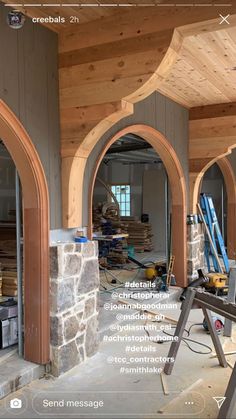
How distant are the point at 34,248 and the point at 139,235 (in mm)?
7910

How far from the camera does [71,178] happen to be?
3.70m

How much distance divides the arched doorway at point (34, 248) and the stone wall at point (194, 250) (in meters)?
3.73

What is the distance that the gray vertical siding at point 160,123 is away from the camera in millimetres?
4359

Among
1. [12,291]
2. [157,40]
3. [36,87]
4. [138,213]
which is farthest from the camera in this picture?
[138,213]

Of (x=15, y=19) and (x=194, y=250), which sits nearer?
(x=15, y=19)

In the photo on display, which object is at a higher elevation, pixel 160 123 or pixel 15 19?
pixel 15 19

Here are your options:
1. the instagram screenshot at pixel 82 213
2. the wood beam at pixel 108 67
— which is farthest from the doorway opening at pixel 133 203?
the wood beam at pixel 108 67

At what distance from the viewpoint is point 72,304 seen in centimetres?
368

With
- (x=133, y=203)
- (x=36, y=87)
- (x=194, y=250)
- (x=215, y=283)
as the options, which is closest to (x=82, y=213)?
(x=36, y=87)

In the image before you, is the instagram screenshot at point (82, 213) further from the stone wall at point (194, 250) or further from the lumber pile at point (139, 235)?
the lumber pile at point (139, 235)

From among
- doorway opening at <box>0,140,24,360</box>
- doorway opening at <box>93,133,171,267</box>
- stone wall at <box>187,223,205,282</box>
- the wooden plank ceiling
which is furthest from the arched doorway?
doorway opening at <box>93,133,171,267</box>

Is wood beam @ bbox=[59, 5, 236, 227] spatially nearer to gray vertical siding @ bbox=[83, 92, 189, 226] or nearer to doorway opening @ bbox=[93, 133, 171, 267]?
gray vertical siding @ bbox=[83, 92, 189, 226]

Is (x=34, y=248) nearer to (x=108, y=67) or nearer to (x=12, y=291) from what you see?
(x=12, y=291)

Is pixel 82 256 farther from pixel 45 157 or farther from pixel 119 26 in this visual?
pixel 119 26
